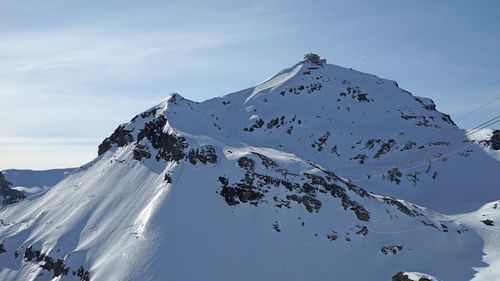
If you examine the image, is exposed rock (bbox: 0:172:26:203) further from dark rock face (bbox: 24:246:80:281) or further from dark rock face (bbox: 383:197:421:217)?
dark rock face (bbox: 383:197:421:217)

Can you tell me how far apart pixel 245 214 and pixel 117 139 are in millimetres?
30919

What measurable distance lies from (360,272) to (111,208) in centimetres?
2595

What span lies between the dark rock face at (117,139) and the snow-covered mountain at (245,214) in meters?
0.25

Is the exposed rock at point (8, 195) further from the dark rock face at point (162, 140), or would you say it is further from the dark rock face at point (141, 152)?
the dark rock face at point (141, 152)

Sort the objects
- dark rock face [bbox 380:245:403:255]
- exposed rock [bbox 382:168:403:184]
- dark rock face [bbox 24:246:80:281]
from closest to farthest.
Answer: dark rock face [bbox 24:246:80:281] < dark rock face [bbox 380:245:403:255] < exposed rock [bbox 382:168:403:184]

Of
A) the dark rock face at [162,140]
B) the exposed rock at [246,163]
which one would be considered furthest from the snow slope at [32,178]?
the exposed rock at [246,163]

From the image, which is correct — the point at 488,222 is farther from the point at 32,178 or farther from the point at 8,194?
the point at 32,178

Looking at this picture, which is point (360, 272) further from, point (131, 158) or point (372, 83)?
point (372, 83)

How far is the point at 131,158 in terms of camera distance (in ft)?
188

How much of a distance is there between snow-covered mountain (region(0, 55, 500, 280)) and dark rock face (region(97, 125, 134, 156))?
0.25 m

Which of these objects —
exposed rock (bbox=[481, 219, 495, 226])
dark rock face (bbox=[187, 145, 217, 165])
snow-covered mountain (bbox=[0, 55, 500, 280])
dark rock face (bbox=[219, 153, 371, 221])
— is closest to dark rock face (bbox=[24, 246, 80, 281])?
snow-covered mountain (bbox=[0, 55, 500, 280])

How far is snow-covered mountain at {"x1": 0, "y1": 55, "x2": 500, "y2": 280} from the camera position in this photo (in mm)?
39562

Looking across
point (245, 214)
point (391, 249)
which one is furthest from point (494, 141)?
point (245, 214)

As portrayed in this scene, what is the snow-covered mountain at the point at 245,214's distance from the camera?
130ft
